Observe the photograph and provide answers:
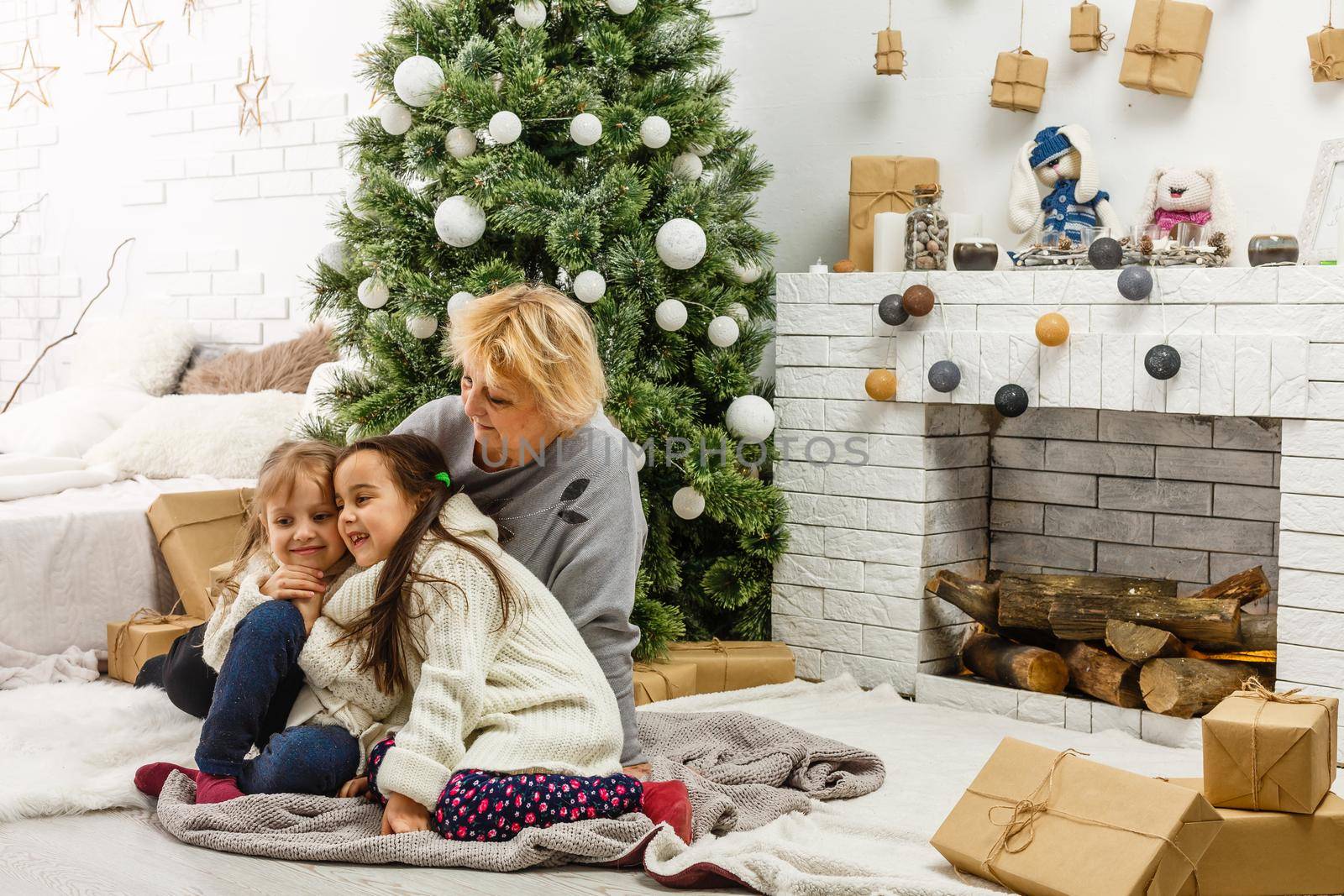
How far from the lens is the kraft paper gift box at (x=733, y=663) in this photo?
8.94ft

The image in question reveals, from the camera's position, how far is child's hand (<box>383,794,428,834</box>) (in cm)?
176

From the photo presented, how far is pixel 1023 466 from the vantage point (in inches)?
118

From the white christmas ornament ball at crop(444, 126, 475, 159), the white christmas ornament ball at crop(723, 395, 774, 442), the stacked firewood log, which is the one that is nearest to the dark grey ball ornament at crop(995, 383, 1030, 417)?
the stacked firewood log

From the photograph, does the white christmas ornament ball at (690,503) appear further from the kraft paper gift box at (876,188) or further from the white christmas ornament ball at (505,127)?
the white christmas ornament ball at (505,127)

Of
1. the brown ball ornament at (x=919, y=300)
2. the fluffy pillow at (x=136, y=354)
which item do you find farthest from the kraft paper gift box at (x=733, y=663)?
the fluffy pillow at (x=136, y=354)

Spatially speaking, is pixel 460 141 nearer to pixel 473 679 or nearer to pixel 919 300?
pixel 919 300

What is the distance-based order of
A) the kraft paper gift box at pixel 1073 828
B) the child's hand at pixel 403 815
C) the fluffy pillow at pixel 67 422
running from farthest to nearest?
the fluffy pillow at pixel 67 422 → the child's hand at pixel 403 815 → the kraft paper gift box at pixel 1073 828

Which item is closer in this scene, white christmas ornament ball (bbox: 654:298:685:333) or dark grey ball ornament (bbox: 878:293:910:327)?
white christmas ornament ball (bbox: 654:298:685:333)

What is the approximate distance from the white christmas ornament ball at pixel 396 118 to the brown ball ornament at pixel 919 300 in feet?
3.67

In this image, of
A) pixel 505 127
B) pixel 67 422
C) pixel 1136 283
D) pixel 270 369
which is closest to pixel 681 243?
pixel 505 127

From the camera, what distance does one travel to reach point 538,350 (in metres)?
1.98

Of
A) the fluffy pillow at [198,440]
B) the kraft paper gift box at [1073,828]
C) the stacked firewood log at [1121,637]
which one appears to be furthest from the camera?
the fluffy pillow at [198,440]

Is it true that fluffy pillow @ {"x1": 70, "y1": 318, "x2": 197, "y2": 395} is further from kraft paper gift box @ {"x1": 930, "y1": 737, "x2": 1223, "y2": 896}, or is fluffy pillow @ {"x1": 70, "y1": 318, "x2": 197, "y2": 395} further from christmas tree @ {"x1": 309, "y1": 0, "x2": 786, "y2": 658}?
kraft paper gift box @ {"x1": 930, "y1": 737, "x2": 1223, "y2": 896}

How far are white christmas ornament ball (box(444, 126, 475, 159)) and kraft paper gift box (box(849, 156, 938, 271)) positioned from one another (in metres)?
0.90
